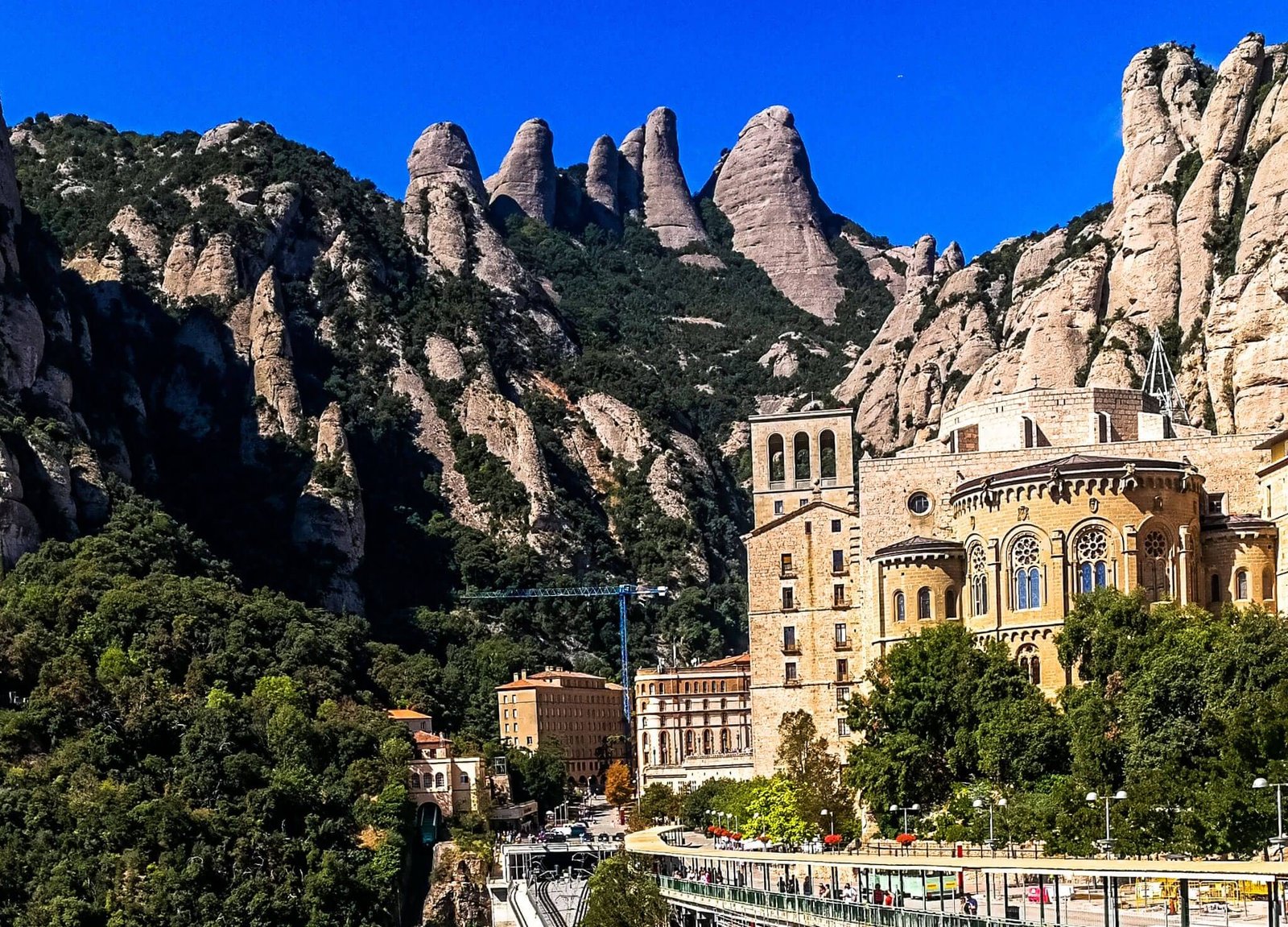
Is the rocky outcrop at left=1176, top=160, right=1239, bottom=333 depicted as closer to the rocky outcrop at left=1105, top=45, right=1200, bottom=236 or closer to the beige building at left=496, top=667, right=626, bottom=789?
the rocky outcrop at left=1105, top=45, right=1200, bottom=236

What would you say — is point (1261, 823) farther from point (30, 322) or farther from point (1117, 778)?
point (30, 322)

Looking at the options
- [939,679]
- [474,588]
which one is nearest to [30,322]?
[474,588]

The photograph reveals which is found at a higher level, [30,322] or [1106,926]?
[30,322]

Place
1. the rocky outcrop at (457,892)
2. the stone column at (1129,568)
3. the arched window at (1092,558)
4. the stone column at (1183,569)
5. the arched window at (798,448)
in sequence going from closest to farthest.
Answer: the stone column at (1129,568)
the stone column at (1183,569)
the arched window at (1092,558)
the arched window at (798,448)
the rocky outcrop at (457,892)

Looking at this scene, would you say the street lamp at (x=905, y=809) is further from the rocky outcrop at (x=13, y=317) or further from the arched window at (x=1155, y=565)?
the rocky outcrop at (x=13, y=317)

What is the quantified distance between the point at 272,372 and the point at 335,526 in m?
20.1

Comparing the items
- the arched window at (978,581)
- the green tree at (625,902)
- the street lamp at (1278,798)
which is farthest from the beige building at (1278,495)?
the green tree at (625,902)

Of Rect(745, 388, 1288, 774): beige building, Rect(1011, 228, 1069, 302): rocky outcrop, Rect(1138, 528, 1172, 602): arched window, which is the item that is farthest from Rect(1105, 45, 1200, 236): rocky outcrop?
Rect(1138, 528, 1172, 602): arched window

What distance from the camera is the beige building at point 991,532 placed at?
87.3 m

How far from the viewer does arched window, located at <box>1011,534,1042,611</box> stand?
8819cm

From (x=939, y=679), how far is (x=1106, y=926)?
3897 cm

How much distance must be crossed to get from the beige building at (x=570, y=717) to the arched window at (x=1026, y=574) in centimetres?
7820

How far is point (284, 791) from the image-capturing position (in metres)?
113

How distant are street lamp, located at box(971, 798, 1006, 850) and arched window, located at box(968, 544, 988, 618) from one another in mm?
11452
